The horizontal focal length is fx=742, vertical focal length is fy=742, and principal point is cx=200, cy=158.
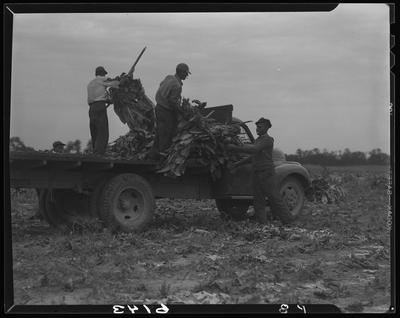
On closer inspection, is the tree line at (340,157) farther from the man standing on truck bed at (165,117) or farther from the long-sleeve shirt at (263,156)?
the man standing on truck bed at (165,117)

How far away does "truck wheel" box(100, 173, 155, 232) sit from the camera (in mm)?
9547

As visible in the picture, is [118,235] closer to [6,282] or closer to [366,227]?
[6,282]

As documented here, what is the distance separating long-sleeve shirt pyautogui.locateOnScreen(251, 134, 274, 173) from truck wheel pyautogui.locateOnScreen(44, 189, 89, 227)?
2434 millimetres

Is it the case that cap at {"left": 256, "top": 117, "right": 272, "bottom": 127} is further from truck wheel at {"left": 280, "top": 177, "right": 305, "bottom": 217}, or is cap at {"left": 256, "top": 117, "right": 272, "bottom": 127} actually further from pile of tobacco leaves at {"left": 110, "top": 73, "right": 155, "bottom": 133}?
truck wheel at {"left": 280, "top": 177, "right": 305, "bottom": 217}

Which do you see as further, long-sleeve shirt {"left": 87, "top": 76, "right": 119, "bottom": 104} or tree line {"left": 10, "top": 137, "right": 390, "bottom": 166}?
long-sleeve shirt {"left": 87, "top": 76, "right": 119, "bottom": 104}

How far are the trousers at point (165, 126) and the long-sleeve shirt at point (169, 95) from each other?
3.8 inches

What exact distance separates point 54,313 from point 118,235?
2.57 m

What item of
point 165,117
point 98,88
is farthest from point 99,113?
point 165,117

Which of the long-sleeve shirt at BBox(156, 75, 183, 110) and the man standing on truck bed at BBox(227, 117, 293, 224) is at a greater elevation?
the long-sleeve shirt at BBox(156, 75, 183, 110)

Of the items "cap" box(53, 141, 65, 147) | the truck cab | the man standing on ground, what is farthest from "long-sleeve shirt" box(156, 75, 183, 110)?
"cap" box(53, 141, 65, 147)

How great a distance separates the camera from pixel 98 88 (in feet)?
31.9

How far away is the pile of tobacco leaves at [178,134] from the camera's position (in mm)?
10023

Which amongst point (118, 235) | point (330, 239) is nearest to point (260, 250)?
point (330, 239)

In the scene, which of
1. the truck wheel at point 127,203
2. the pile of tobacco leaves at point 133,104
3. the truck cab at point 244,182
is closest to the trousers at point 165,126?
the pile of tobacco leaves at point 133,104
